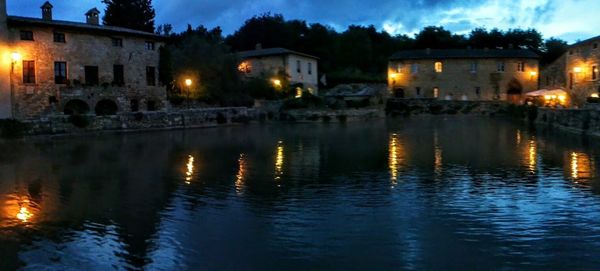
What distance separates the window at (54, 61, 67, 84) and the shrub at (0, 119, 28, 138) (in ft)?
28.1

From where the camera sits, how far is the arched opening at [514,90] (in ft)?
222

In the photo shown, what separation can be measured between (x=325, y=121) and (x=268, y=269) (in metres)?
42.4

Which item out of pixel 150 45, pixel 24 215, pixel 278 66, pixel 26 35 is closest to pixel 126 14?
pixel 278 66

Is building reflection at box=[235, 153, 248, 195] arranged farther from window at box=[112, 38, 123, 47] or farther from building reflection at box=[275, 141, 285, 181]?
window at box=[112, 38, 123, 47]

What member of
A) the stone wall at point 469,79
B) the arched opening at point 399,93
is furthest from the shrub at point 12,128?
the stone wall at point 469,79

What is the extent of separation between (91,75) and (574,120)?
3375 centimetres

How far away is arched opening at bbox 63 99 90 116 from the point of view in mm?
38969

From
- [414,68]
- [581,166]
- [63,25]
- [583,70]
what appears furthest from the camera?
[414,68]

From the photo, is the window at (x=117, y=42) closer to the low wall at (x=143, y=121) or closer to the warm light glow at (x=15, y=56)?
the low wall at (x=143, y=121)

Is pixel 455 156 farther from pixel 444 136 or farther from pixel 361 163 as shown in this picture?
pixel 444 136

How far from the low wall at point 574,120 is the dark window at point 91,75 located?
1306 inches

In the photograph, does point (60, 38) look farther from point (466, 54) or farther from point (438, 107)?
point (466, 54)

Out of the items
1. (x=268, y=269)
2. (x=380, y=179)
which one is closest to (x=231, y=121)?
(x=380, y=179)

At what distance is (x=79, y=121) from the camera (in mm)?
34250
